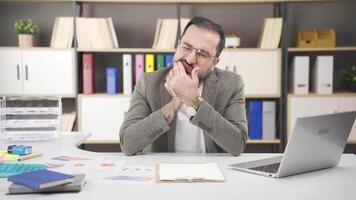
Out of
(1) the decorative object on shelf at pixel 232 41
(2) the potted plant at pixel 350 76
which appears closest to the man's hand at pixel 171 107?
(1) the decorative object on shelf at pixel 232 41

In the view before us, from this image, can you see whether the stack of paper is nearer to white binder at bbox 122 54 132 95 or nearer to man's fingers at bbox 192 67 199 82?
white binder at bbox 122 54 132 95

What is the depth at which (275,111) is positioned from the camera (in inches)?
136

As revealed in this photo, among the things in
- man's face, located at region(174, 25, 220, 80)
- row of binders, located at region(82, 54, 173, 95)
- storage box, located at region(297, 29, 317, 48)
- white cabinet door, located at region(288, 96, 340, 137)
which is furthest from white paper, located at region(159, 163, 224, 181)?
storage box, located at region(297, 29, 317, 48)

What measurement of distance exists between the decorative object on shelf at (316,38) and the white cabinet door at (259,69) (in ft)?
0.84

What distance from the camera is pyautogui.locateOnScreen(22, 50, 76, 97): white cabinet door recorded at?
3.37 meters

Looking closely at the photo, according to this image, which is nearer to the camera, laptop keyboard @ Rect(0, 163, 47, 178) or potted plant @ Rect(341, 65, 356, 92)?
laptop keyboard @ Rect(0, 163, 47, 178)

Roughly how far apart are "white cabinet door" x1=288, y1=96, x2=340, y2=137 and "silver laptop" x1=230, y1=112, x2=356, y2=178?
1.90 m

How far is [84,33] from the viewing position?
337 centimetres

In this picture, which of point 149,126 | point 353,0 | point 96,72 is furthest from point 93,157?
point 353,0

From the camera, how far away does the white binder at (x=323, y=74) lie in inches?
132

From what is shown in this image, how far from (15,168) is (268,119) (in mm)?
2354

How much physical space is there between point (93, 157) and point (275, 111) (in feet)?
6.83

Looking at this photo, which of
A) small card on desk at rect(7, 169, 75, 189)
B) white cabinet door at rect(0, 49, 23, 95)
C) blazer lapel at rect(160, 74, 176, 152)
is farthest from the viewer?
white cabinet door at rect(0, 49, 23, 95)

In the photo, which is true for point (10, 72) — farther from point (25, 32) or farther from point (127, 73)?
point (127, 73)
